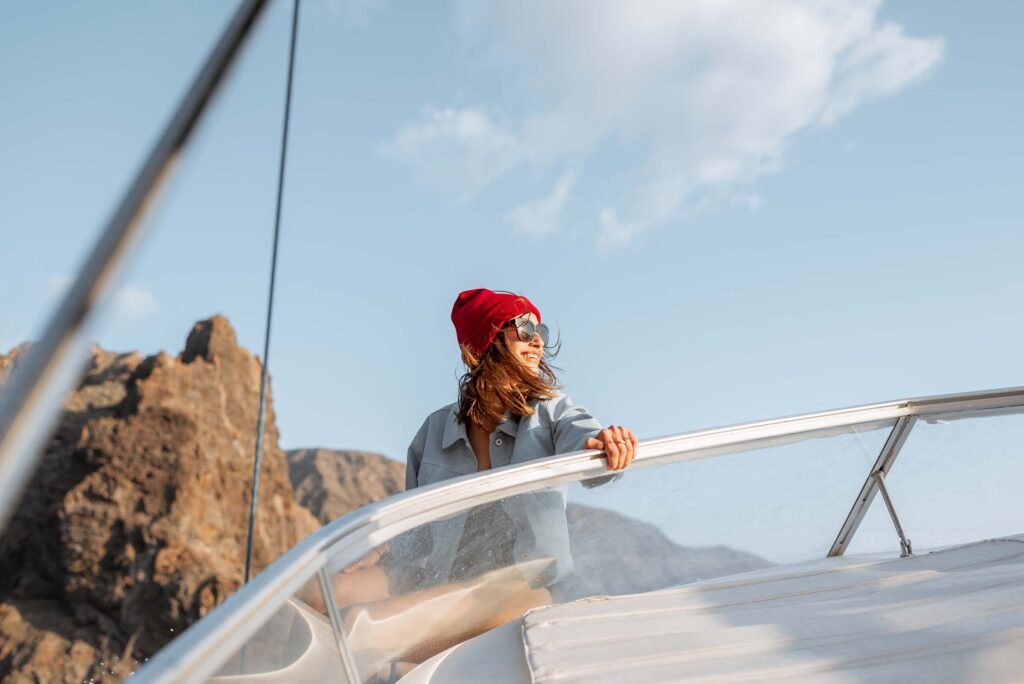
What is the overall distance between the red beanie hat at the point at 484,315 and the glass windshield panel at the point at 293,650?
146 centimetres

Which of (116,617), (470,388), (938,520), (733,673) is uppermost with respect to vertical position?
(116,617)

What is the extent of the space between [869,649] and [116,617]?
1919cm

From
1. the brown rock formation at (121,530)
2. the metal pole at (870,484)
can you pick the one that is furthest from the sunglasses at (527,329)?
the brown rock formation at (121,530)

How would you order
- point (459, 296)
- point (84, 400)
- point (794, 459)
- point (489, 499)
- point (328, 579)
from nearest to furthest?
point (328, 579) → point (489, 499) → point (794, 459) → point (459, 296) → point (84, 400)

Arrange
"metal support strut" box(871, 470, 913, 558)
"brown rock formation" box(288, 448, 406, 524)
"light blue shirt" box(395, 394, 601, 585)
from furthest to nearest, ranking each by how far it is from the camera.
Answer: "brown rock formation" box(288, 448, 406, 524) → "metal support strut" box(871, 470, 913, 558) → "light blue shirt" box(395, 394, 601, 585)

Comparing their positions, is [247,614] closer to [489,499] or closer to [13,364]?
[13,364]

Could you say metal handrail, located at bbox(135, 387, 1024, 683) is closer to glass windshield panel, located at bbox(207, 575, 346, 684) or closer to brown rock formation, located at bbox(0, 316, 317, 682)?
glass windshield panel, located at bbox(207, 575, 346, 684)

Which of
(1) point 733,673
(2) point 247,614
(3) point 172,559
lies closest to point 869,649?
(1) point 733,673

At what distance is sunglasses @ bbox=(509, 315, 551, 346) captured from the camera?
2543 millimetres

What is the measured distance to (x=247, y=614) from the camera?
0.86m

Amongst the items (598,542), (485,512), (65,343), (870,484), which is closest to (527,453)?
(598,542)

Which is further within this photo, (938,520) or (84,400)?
(84,400)

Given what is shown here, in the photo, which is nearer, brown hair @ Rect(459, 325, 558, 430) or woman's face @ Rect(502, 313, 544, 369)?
brown hair @ Rect(459, 325, 558, 430)

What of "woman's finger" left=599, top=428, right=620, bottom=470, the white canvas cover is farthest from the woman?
the white canvas cover
